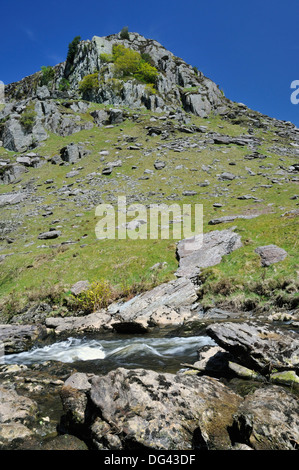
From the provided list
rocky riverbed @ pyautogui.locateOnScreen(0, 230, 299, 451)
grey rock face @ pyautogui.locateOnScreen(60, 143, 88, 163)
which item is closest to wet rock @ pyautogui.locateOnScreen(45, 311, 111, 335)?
rocky riverbed @ pyautogui.locateOnScreen(0, 230, 299, 451)

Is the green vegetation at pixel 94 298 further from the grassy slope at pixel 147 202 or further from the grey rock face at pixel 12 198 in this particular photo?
the grey rock face at pixel 12 198

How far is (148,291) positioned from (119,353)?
8.28 metres

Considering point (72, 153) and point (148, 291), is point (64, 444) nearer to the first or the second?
point (148, 291)

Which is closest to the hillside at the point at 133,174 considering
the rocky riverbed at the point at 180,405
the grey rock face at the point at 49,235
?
the grey rock face at the point at 49,235

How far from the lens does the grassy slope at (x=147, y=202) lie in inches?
765

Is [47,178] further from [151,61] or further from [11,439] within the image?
[151,61]

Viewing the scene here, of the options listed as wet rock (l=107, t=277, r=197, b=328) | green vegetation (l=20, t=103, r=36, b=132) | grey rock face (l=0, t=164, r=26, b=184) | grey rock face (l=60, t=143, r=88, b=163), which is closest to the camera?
wet rock (l=107, t=277, r=197, b=328)

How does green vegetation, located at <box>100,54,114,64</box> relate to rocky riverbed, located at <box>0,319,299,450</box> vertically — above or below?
above

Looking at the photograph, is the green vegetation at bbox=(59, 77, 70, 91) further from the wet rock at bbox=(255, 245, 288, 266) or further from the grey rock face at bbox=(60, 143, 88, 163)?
the wet rock at bbox=(255, 245, 288, 266)

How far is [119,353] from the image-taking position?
13312mm

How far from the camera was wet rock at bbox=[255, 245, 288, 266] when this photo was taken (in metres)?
19.4

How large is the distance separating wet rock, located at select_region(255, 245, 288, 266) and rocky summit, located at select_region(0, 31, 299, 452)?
0.45ft

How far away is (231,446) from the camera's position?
548 centimetres

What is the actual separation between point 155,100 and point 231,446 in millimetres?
106067
